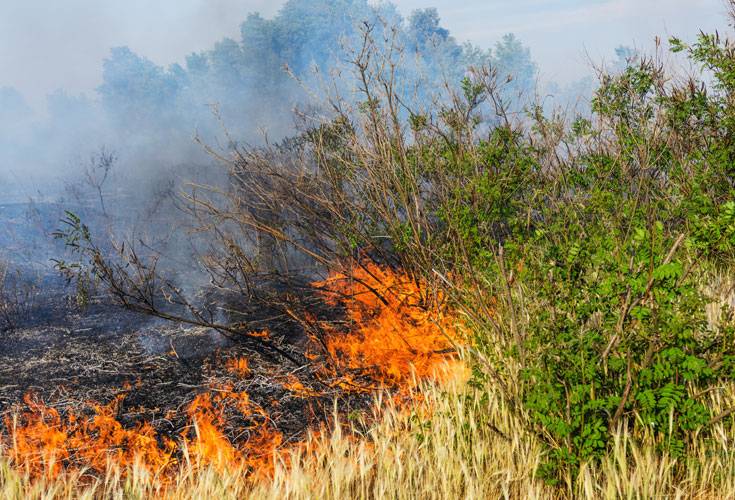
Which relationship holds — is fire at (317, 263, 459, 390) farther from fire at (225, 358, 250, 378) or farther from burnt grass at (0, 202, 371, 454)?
fire at (225, 358, 250, 378)

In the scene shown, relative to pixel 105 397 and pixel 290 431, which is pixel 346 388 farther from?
pixel 105 397

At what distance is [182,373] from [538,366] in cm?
416

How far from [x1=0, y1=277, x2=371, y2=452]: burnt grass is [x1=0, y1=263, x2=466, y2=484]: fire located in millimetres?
75

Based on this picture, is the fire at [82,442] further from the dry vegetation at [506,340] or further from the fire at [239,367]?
the fire at [239,367]

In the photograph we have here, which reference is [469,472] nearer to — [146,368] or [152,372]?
[152,372]

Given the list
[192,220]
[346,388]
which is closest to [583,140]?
[346,388]

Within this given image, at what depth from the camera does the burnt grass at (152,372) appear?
17.9 feet

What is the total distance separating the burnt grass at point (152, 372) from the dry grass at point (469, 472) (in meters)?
1.24

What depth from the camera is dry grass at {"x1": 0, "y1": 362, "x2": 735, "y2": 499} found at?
3.11 m

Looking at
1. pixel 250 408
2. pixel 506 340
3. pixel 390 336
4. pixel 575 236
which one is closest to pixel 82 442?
pixel 250 408

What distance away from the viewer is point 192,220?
14.6m

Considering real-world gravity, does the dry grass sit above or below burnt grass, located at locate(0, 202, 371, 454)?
below

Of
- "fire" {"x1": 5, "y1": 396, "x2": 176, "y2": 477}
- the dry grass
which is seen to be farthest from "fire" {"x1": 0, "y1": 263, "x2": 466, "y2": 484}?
the dry grass

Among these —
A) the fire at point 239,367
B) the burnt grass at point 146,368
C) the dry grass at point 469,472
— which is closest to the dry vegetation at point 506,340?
the dry grass at point 469,472
